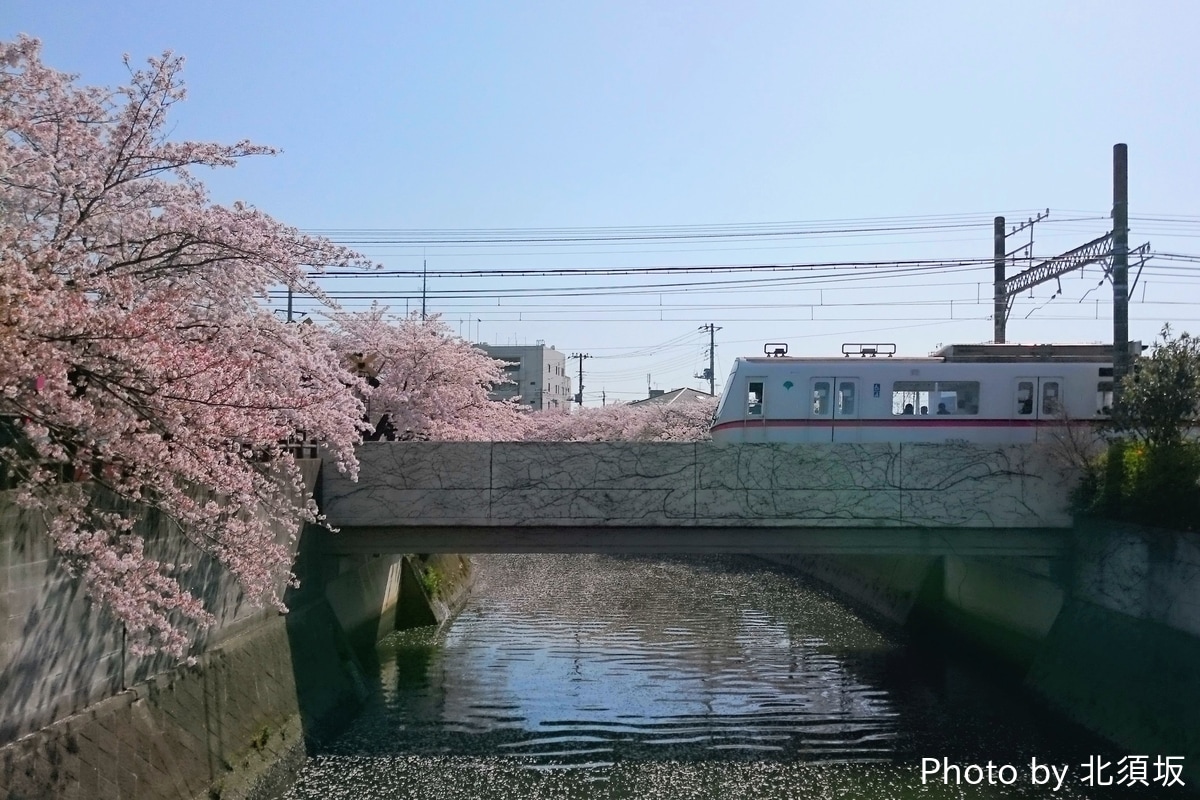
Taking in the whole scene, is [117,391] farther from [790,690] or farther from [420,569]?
[420,569]

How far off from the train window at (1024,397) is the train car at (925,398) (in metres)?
0.02

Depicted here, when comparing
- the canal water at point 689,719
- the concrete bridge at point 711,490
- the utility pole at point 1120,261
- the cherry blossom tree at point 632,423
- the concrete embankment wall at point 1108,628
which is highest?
the utility pole at point 1120,261

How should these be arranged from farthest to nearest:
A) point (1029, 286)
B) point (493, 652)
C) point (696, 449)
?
point (1029, 286), point (493, 652), point (696, 449)

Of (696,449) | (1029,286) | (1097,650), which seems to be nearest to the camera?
(1097,650)

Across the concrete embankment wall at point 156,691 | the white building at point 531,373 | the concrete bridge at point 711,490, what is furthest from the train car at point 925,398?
the white building at point 531,373

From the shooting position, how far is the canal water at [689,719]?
12992 mm

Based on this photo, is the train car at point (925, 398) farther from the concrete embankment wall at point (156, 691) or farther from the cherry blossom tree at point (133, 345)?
the cherry blossom tree at point (133, 345)

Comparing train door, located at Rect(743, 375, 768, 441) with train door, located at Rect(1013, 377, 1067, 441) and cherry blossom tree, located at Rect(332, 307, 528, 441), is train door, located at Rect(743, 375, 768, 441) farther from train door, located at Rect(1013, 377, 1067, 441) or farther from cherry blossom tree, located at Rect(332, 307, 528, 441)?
cherry blossom tree, located at Rect(332, 307, 528, 441)

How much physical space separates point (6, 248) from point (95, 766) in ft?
15.9

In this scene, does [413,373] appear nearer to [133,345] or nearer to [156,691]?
[156,691]

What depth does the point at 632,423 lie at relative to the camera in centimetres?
5397

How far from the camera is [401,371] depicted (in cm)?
2519

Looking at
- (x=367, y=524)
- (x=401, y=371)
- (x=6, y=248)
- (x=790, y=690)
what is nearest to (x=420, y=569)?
(x=401, y=371)

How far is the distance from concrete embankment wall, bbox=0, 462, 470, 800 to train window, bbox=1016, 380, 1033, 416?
14591mm
